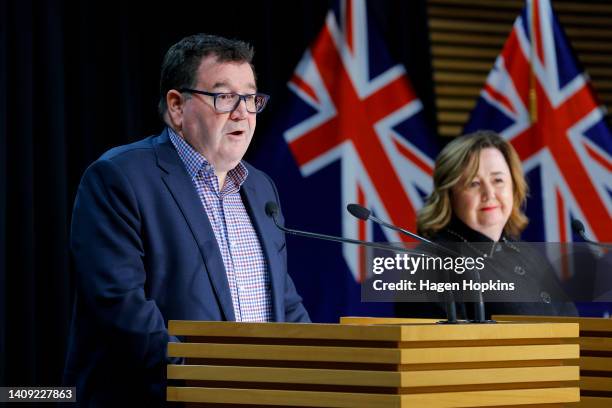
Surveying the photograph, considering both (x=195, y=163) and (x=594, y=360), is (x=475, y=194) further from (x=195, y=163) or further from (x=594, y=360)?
(x=594, y=360)

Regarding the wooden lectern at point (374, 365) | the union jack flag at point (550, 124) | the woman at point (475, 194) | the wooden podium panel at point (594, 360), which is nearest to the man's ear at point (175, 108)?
the wooden lectern at point (374, 365)

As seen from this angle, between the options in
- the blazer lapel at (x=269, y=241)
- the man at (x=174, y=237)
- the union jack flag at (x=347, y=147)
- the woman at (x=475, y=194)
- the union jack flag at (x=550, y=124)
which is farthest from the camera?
the union jack flag at (x=550, y=124)

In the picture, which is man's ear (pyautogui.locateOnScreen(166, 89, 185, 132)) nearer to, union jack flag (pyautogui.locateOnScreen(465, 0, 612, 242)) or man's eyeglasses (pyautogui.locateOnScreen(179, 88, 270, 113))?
man's eyeglasses (pyautogui.locateOnScreen(179, 88, 270, 113))

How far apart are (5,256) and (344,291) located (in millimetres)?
1497

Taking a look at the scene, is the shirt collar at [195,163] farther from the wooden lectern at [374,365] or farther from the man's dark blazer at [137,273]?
the wooden lectern at [374,365]

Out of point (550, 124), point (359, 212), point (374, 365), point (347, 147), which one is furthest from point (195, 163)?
point (550, 124)

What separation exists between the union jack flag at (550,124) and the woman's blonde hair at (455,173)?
0.86 m

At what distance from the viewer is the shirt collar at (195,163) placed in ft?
9.26

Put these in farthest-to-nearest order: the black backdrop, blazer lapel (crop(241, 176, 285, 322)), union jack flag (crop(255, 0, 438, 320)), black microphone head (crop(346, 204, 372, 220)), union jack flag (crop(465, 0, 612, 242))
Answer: union jack flag (crop(465, 0, 612, 242)), union jack flag (crop(255, 0, 438, 320)), the black backdrop, blazer lapel (crop(241, 176, 285, 322)), black microphone head (crop(346, 204, 372, 220))

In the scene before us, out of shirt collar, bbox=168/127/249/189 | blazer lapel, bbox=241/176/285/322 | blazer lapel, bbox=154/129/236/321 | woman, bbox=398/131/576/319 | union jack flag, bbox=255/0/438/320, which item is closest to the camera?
blazer lapel, bbox=154/129/236/321

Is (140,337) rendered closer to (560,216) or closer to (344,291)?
(344,291)

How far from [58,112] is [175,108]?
4.75ft

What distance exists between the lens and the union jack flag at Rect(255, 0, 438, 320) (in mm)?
4625

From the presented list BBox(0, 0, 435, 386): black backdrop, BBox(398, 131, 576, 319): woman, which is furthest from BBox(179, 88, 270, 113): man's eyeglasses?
BBox(0, 0, 435, 386): black backdrop
